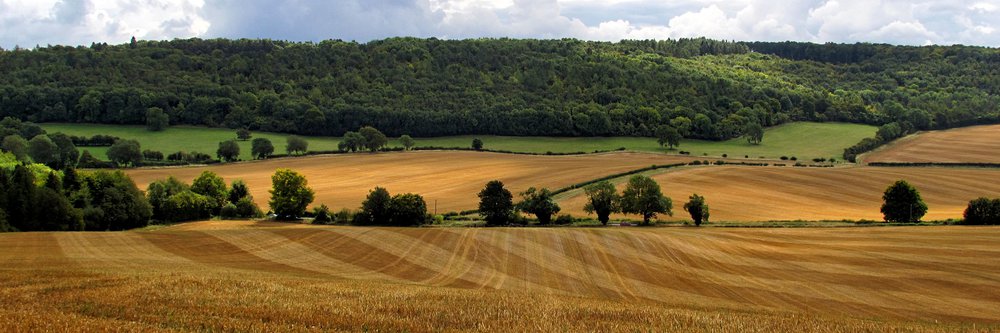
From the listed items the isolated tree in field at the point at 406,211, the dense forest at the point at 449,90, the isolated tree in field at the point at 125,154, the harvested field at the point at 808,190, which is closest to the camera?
the isolated tree in field at the point at 406,211

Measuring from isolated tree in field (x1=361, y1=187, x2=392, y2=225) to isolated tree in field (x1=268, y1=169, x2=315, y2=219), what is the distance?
8.82 metres

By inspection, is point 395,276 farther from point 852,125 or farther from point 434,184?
point 852,125

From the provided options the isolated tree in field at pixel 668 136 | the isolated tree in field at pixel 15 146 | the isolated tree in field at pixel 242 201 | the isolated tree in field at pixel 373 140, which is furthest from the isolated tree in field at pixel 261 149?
the isolated tree in field at pixel 668 136

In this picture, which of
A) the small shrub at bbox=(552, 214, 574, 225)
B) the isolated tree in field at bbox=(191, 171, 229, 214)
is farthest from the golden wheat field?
the isolated tree in field at bbox=(191, 171, 229, 214)

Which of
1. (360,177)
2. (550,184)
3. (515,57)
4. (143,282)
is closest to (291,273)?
(143,282)

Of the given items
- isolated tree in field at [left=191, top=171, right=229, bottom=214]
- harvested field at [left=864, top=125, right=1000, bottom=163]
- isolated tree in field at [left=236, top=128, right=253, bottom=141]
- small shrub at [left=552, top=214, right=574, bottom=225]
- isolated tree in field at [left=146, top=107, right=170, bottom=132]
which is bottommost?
small shrub at [left=552, top=214, right=574, bottom=225]

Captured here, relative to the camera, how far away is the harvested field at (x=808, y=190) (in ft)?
251

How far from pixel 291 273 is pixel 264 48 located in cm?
16074

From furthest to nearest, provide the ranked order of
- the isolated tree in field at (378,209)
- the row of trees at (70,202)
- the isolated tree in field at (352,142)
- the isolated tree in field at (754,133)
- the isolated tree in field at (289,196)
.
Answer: the isolated tree in field at (754,133) < the isolated tree in field at (352,142) < the isolated tree in field at (289,196) < the isolated tree in field at (378,209) < the row of trees at (70,202)

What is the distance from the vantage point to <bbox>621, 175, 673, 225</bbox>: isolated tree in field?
2741 inches

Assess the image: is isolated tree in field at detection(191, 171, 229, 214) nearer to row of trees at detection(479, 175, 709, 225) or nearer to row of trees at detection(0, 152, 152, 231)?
row of trees at detection(0, 152, 152, 231)

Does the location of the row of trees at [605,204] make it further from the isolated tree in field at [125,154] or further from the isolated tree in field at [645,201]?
the isolated tree in field at [125,154]

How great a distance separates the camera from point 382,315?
23.6 m

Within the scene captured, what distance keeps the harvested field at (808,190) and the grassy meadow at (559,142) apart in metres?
25.6
